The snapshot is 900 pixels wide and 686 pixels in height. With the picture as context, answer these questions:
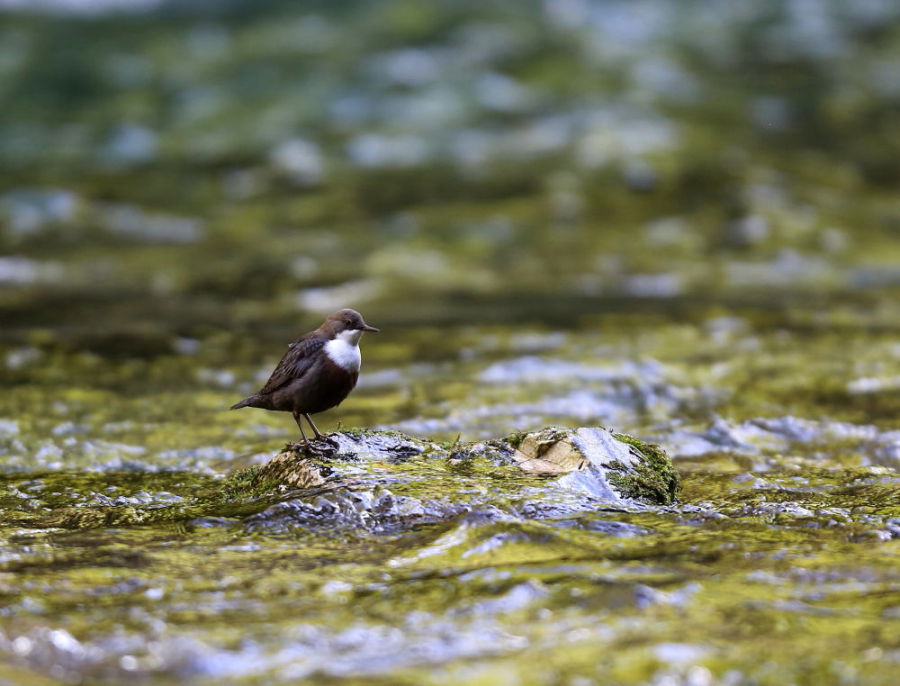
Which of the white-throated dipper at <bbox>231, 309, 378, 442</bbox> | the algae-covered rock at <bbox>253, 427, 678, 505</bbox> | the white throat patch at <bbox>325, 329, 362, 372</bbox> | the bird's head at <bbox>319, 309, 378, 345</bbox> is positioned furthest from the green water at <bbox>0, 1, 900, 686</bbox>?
the bird's head at <bbox>319, 309, 378, 345</bbox>

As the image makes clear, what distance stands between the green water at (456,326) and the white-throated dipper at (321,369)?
1.77 ft

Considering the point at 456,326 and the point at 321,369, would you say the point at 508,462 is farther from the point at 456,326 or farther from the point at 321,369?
the point at 456,326

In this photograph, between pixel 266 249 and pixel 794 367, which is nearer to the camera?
pixel 794 367

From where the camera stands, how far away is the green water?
405 centimetres

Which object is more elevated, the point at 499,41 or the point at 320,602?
the point at 499,41

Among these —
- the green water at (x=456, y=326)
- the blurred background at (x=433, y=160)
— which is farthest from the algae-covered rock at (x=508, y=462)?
the blurred background at (x=433, y=160)

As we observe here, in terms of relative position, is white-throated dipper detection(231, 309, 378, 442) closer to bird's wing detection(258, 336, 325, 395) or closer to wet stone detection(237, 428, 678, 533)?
bird's wing detection(258, 336, 325, 395)

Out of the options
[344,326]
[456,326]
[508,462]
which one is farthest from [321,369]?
[456,326]

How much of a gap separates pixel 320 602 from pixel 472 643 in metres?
0.65

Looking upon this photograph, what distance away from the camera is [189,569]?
4562 millimetres

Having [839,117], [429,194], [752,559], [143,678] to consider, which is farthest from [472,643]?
[839,117]

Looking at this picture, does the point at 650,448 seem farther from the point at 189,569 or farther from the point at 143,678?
the point at 143,678

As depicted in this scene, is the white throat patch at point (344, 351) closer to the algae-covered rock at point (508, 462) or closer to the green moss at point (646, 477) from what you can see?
the algae-covered rock at point (508, 462)

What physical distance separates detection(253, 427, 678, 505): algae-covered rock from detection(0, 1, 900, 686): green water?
0.54ft
